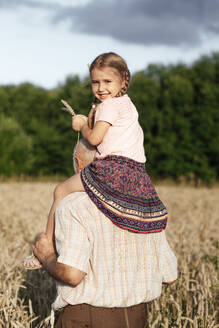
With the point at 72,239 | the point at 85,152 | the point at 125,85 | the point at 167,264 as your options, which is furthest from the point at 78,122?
the point at 167,264

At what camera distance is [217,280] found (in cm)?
346

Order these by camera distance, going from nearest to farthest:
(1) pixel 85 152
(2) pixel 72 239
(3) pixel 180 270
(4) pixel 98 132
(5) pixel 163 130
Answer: (2) pixel 72 239, (4) pixel 98 132, (1) pixel 85 152, (3) pixel 180 270, (5) pixel 163 130

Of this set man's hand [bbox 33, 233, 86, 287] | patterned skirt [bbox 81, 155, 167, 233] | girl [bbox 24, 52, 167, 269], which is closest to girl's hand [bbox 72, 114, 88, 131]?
girl [bbox 24, 52, 167, 269]

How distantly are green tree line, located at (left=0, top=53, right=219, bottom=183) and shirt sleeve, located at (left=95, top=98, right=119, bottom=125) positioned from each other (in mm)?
13988

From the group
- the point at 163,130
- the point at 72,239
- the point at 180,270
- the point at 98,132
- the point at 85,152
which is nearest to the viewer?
the point at 72,239

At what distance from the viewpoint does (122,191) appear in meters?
1.92

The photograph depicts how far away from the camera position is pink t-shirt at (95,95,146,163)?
201 cm

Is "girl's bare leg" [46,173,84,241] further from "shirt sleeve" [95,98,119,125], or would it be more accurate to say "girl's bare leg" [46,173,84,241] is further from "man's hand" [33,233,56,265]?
"shirt sleeve" [95,98,119,125]

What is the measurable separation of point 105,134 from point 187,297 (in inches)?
71.8

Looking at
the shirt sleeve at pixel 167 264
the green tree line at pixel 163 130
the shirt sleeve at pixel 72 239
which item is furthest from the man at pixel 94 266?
the green tree line at pixel 163 130

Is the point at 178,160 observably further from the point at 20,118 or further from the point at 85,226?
the point at 85,226

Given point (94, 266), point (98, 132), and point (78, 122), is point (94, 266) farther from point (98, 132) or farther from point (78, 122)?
point (78, 122)

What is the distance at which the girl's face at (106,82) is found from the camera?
2068 millimetres

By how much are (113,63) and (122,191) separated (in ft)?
2.01
